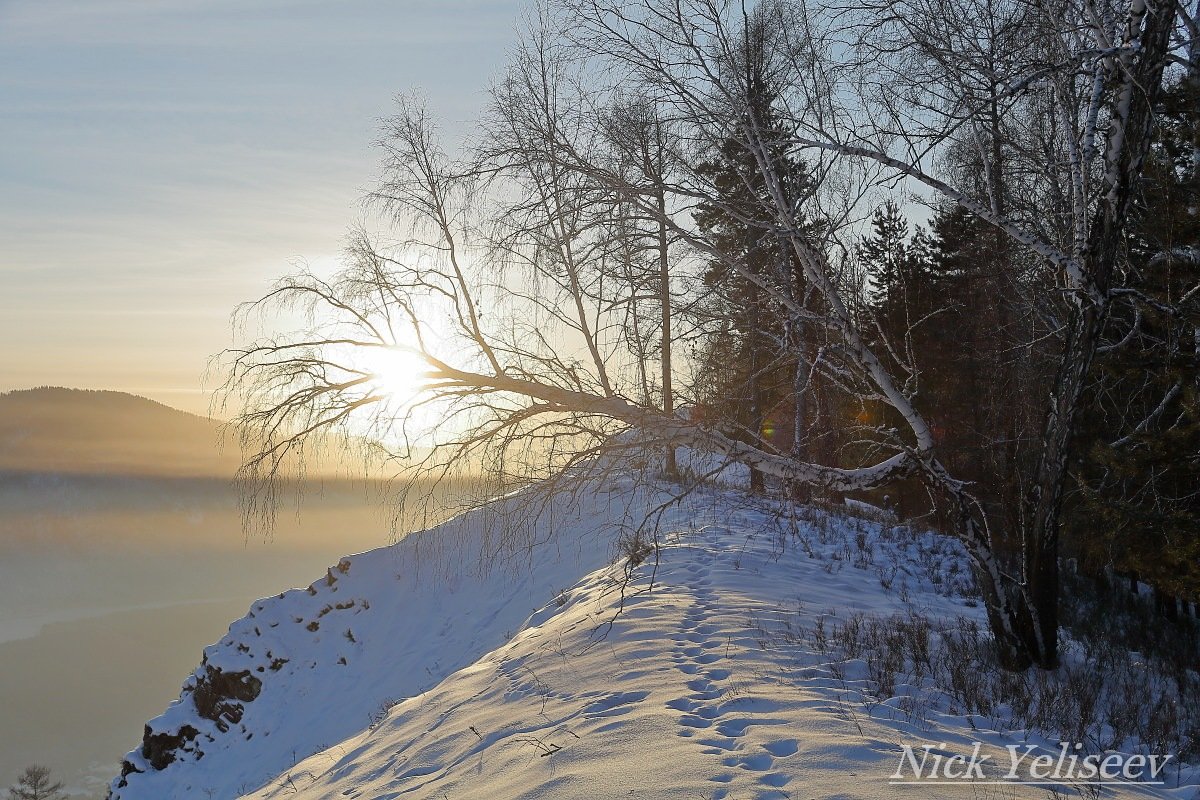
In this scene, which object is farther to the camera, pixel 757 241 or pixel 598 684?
pixel 757 241

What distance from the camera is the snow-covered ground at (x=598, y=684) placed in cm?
438

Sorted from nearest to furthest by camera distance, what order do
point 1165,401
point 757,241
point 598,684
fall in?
point 598,684 → point 757,241 → point 1165,401

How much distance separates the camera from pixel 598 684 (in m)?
6.20

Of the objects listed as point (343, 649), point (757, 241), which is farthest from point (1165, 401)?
point (343, 649)

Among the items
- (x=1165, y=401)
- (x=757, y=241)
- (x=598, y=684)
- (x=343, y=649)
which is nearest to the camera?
(x=598, y=684)

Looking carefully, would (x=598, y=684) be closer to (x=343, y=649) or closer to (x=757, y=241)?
(x=757, y=241)

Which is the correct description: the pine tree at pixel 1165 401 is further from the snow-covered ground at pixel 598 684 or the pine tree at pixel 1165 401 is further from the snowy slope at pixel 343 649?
the snowy slope at pixel 343 649

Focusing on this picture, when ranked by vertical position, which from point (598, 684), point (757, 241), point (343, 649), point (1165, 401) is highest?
point (757, 241)

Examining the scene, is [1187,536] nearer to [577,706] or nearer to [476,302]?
[577,706]

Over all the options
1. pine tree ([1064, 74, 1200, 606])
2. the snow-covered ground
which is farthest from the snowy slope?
pine tree ([1064, 74, 1200, 606])

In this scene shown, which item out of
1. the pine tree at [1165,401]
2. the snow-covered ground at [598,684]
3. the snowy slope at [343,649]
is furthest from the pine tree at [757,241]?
the snowy slope at [343,649]

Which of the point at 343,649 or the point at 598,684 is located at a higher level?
the point at 598,684

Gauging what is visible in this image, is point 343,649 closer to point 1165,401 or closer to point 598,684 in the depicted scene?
point 598,684

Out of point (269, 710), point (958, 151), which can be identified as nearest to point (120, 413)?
point (269, 710)
